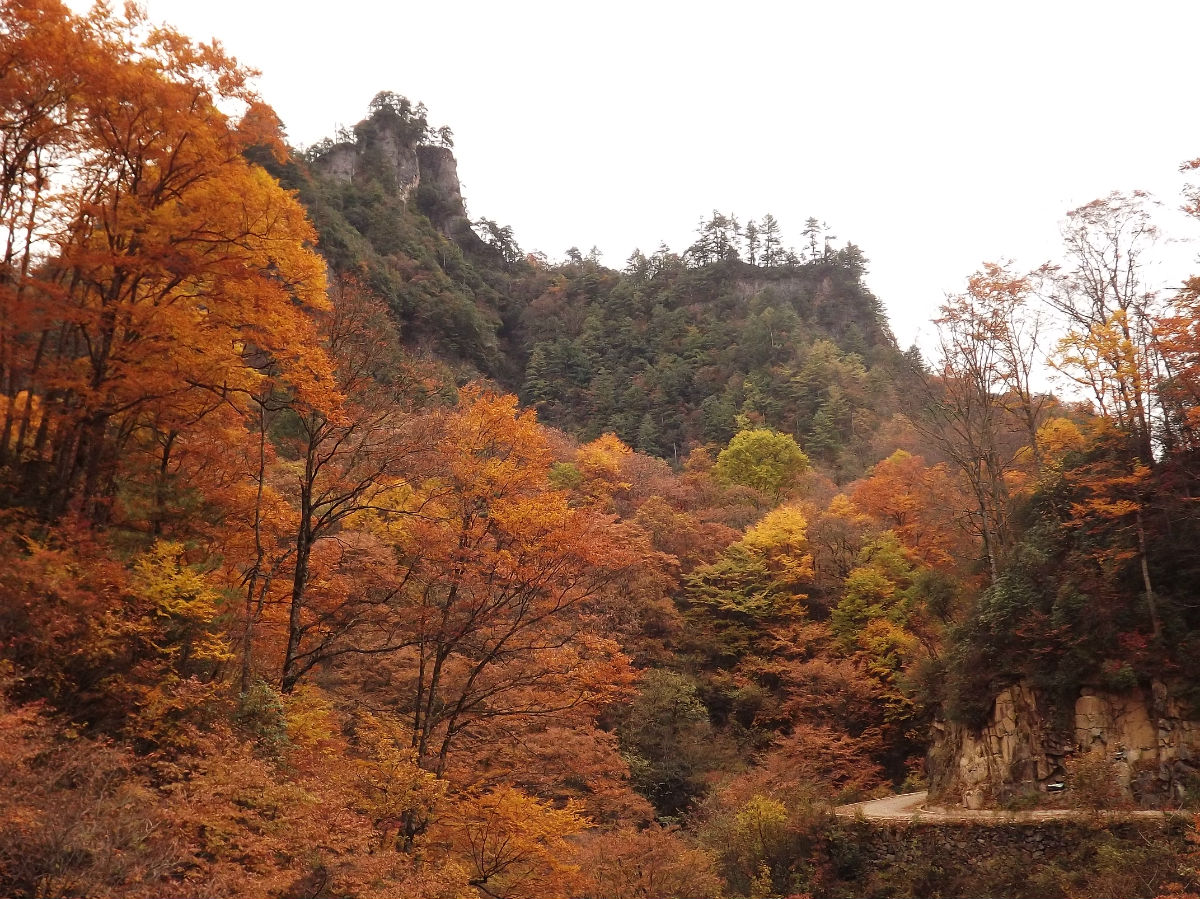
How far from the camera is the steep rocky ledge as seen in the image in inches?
540

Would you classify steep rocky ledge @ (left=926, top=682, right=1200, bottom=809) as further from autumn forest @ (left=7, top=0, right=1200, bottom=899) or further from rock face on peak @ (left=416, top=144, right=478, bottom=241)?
rock face on peak @ (left=416, top=144, right=478, bottom=241)

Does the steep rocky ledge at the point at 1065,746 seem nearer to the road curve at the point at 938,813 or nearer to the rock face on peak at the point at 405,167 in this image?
the road curve at the point at 938,813

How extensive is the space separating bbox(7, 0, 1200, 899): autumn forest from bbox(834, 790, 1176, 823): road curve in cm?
51

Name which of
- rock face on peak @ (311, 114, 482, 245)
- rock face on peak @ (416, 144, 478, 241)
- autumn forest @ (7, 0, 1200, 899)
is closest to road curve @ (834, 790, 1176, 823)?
autumn forest @ (7, 0, 1200, 899)

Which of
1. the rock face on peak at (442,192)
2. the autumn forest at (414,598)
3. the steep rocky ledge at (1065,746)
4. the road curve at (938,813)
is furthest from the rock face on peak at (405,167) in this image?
the steep rocky ledge at (1065,746)

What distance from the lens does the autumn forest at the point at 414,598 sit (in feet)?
30.8

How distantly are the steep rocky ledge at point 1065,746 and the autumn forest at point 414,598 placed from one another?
0.42 ft

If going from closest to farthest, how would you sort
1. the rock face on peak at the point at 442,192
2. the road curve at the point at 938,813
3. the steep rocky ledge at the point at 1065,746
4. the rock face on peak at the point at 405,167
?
the road curve at the point at 938,813, the steep rocky ledge at the point at 1065,746, the rock face on peak at the point at 405,167, the rock face on peak at the point at 442,192

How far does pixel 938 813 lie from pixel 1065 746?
269 centimetres

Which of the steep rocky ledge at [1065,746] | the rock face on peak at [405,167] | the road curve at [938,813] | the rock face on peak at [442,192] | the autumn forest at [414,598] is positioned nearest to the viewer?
the autumn forest at [414,598]

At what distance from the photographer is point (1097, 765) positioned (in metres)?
14.4

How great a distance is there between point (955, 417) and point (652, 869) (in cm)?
1331

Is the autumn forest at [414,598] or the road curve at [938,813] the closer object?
the autumn forest at [414,598]

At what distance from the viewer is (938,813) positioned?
1609 centimetres
